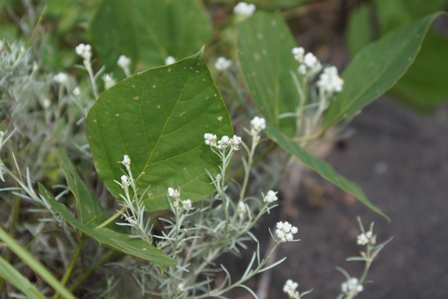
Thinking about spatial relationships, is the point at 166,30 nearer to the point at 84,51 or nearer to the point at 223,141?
the point at 84,51

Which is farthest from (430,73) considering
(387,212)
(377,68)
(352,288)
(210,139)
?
(210,139)

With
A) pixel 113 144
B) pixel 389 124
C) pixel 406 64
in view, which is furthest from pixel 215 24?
pixel 113 144

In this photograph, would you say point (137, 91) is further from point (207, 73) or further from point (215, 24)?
point (215, 24)

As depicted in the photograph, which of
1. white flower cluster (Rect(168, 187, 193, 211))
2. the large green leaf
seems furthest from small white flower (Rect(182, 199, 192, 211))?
the large green leaf

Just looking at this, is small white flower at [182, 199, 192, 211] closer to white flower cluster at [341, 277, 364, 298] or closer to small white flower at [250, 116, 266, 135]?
small white flower at [250, 116, 266, 135]

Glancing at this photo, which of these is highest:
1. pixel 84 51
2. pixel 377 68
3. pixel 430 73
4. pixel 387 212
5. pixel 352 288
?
pixel 84 51
